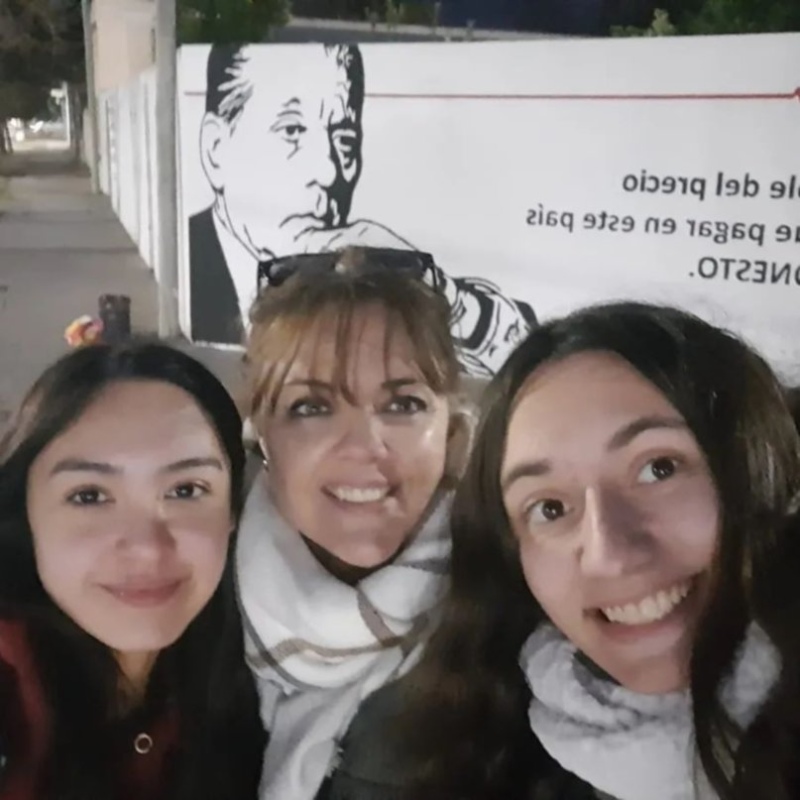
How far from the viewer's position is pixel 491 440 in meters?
0.72

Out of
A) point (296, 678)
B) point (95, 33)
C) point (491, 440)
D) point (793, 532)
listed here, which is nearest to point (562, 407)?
point (491, 440)

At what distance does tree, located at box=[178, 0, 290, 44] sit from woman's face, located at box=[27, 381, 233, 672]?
0.87ft

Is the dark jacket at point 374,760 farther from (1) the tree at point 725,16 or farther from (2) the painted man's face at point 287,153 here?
(1) the tree at point 725,16

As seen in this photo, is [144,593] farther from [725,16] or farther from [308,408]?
A: [725,16]

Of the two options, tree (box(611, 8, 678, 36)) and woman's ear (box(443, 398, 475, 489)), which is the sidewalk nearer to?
woman's ear (box(443, 398, 475, 489))

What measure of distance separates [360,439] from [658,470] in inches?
8.5

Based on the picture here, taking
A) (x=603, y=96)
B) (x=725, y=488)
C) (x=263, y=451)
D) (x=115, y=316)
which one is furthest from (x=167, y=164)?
(x=725, y=488)

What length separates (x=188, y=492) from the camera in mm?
756

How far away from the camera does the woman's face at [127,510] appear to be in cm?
74

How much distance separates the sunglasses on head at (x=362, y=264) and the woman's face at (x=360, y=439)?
0.12ft

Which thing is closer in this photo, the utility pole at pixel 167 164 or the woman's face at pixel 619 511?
the woman's face at pixel 619 511

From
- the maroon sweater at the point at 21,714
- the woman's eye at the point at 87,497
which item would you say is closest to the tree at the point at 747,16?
the woman's eye at the point at 87,497

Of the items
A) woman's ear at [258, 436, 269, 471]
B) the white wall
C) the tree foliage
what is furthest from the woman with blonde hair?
the tree foliage

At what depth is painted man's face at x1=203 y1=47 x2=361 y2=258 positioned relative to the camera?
0.77m
